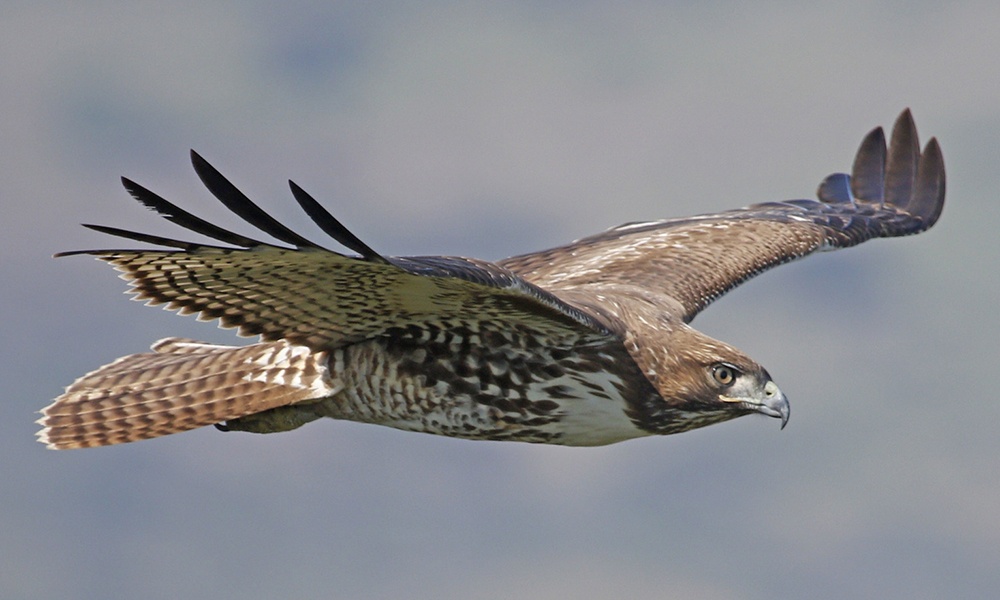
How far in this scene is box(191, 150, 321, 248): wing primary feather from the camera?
20.7 ft

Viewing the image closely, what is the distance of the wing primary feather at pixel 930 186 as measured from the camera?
13.4 m

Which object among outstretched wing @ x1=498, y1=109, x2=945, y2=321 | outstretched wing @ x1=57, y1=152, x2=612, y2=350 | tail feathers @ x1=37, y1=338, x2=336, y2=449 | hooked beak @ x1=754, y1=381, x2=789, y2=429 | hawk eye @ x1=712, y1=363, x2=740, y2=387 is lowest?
hooked beak @ x1=754, y1=381, x2=789, y2=429

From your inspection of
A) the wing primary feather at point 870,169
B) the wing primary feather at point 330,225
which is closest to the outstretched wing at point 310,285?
the wing primary feather at point 330,225

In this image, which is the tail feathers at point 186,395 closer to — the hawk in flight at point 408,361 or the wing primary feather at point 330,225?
the hawk in flight at point 408,361

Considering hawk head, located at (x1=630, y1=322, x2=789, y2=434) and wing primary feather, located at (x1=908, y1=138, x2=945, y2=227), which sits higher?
wing primary feather, located at (x1=908, y1=138, x2=945, y2=227)

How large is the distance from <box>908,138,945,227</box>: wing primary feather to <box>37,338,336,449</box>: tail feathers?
6.46 meters

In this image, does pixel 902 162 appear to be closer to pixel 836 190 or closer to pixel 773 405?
pixel 836 190

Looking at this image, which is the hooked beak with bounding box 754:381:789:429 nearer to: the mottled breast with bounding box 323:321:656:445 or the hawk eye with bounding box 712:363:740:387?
the hawk eye with bounding box 712:363:740:387

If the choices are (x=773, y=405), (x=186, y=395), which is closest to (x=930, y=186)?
(x=773, y=405)

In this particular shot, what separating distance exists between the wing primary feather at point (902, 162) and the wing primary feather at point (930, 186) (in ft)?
0.23

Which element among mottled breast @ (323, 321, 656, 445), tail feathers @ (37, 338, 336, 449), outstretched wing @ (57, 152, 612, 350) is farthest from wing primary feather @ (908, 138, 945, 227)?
tail feathers @ (37, 338, 336, 449)

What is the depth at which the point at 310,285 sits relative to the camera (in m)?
7.85

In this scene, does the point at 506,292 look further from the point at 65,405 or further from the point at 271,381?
the point at 65,405

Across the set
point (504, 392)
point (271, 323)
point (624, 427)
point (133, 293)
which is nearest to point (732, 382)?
point (624, 427)
